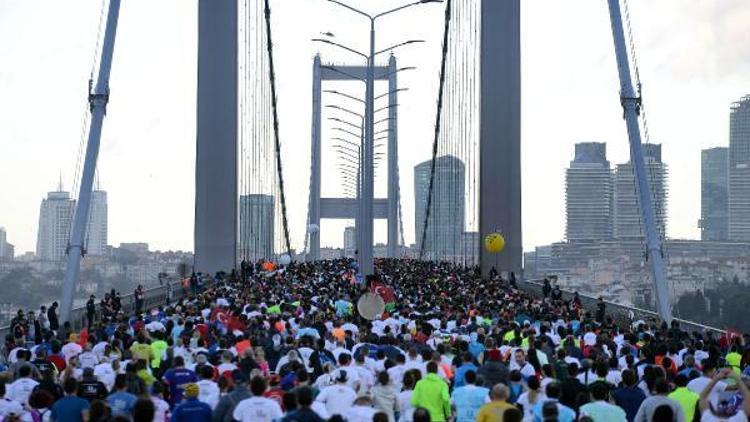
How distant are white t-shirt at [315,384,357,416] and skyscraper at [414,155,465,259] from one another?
187 ft

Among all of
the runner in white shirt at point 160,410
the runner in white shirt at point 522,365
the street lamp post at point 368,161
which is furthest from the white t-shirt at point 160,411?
the street lamp post at point 368,161

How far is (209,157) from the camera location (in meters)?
48.3

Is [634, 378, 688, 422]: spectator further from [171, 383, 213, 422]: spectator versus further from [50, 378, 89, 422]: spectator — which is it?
[50, 378, 89, 422]: spectator

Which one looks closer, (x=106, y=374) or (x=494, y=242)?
(x=106, y=374)

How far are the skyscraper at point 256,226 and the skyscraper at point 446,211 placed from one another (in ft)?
30.0

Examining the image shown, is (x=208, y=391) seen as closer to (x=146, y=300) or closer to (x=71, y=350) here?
(x=71, y=350)

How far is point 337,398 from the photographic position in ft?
36.9

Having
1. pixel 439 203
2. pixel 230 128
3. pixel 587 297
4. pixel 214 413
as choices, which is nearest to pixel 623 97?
pixel 587 297

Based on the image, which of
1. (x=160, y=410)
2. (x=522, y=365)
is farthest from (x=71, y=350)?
(x=160, y=410)

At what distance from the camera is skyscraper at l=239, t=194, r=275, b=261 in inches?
2265

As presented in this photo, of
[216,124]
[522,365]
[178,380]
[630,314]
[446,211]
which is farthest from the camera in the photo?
[446,211]

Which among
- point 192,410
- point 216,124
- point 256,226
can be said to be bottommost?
point 192,410

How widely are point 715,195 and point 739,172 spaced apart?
→ 11.5ft

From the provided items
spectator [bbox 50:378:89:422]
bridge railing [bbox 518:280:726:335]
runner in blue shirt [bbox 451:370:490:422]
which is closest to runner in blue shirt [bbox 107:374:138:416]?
spectator [bbox 50:378:89:422]
